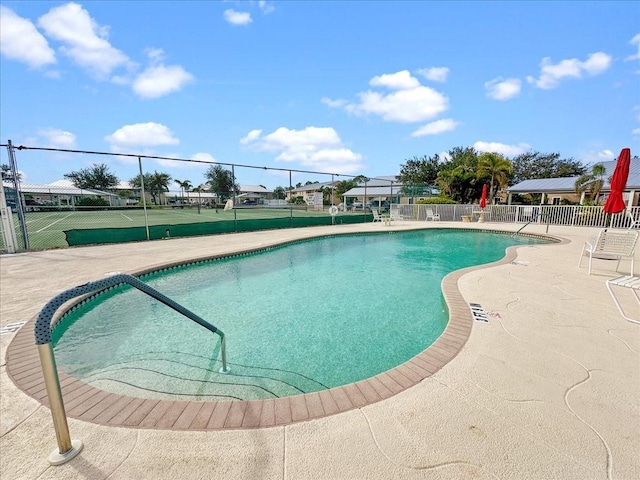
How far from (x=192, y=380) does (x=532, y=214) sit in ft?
65.1

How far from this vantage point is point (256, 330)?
4.05m

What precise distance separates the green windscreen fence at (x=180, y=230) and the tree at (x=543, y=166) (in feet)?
108

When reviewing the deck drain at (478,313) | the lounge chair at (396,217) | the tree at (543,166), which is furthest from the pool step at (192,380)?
the tree at (543,166)

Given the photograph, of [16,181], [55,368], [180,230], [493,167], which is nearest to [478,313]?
[55,368]

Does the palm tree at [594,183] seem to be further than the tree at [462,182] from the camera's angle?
No

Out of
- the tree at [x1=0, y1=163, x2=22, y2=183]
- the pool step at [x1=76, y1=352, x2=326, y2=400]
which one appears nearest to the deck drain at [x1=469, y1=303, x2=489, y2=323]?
the pool step at [x1=76, y1=352, x2=326, y2=400]

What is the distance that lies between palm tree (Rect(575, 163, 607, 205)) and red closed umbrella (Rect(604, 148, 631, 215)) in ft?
60.7

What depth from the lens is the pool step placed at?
8.70 feet

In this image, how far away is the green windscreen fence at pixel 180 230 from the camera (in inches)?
356

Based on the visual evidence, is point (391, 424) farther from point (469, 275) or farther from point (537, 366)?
point (469, 275)

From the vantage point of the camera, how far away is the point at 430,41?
36.1ft

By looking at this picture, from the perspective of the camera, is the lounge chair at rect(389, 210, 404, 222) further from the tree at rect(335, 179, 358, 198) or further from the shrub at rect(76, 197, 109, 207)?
the tree at rect(335, 179, 358, 198)

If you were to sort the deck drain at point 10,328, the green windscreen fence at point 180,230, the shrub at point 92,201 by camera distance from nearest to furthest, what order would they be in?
the deck drain at point 10,328 → the green windscreen fence at point 180,230 → the shrub at point 92,201

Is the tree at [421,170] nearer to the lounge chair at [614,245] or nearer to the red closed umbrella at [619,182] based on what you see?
the red closed umbrella at [619,182]
